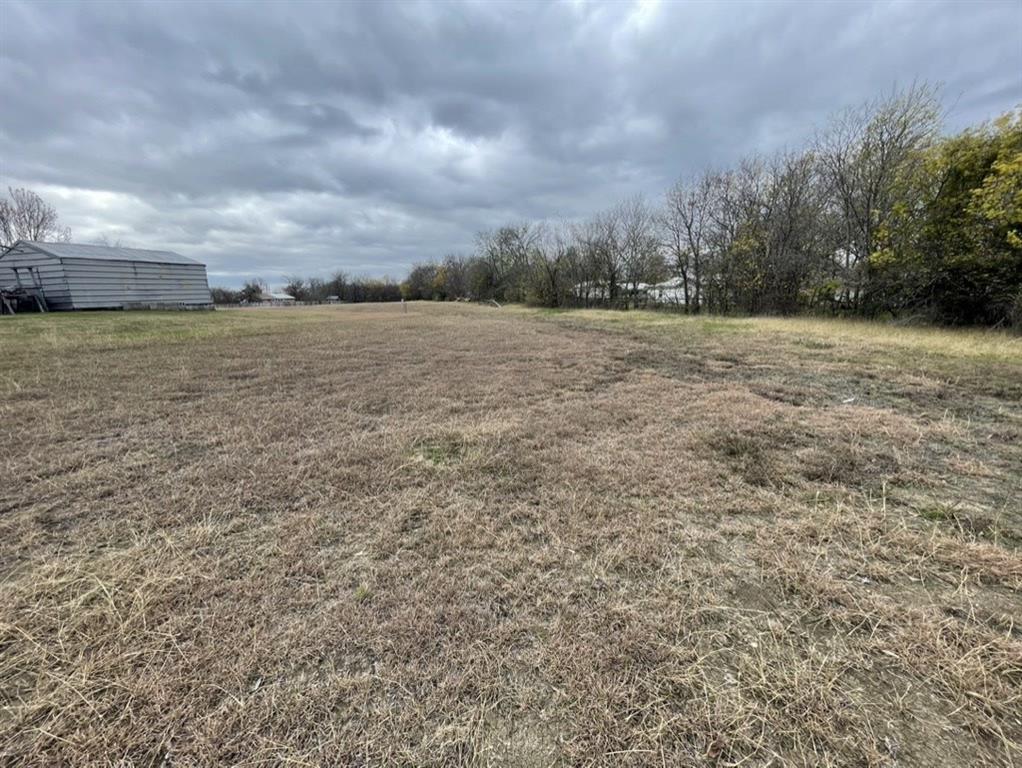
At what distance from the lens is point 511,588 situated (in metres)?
1.99

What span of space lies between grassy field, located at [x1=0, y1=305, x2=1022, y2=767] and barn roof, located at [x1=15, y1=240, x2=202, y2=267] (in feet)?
91.8

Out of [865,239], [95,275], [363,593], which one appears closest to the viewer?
[363,593]

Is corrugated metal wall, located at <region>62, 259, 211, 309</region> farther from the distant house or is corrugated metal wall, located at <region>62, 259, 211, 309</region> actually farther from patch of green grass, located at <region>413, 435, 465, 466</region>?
the distant house

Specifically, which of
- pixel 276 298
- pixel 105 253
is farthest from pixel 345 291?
pixel 105 253

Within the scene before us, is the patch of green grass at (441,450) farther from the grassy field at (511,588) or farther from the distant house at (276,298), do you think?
the distant house at (276,298)

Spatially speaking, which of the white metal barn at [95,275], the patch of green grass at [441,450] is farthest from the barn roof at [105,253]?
the patch of green grass at [441,450]

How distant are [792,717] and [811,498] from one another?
1984 millimetres

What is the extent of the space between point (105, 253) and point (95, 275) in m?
2.71

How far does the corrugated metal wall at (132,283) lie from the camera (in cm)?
2256

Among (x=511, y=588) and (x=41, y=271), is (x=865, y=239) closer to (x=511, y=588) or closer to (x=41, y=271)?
(x=511, y=588)

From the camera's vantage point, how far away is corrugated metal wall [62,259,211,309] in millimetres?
22562

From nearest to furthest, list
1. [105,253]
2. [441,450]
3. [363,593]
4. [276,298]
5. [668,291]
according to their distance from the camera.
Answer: [363,593] → [441,450] → [105,253] → [668,291] → [276,298]

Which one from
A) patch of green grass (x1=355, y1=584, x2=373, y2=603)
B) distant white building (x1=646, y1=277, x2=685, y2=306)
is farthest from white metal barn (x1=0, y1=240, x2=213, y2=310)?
distant white building (x1=646, y1=277, x2=685, y2=306)

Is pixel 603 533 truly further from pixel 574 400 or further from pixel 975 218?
pixel 975 218
